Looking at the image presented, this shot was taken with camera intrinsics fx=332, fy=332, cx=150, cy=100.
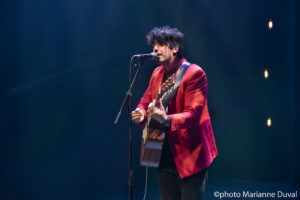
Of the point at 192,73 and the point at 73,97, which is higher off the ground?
the point at 192,73

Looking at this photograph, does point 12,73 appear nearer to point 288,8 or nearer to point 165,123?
point 165,123

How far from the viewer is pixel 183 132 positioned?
222 cm

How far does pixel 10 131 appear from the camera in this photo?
3588 millimetres

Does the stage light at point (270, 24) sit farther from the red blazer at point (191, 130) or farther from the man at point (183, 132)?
the red blazer at point (191, 130)

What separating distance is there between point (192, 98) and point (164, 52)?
0.42 meters

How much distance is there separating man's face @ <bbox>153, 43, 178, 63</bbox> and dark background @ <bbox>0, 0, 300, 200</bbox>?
1.79 m

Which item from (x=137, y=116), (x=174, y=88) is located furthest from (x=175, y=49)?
(x=137, y=116)

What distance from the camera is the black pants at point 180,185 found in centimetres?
220

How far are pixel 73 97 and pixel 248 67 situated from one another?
7.93 ft

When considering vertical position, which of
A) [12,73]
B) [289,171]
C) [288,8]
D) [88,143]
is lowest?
[289,171]

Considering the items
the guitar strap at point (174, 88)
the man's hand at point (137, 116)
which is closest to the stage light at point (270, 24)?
the guitar strap at point (174, 88)

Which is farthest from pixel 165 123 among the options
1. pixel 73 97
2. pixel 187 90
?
pixel 73 97

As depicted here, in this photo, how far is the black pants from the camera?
2.20m

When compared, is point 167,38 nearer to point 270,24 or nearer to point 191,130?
point 191,130
